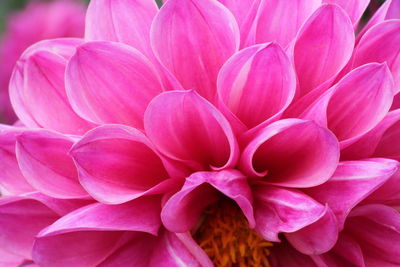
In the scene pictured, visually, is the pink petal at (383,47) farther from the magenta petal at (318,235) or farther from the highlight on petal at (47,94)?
the highlight on petal at (47,94)

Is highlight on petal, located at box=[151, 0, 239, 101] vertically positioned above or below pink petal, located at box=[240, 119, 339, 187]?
above

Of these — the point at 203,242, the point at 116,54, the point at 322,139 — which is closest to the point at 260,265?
the point at 203,242

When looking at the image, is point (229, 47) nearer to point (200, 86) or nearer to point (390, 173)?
point (200, 86)

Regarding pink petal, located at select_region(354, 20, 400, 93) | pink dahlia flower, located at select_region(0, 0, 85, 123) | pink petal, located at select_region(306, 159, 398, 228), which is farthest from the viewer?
pink dahlia flower, located at select_region(0, 0, 85, 123)

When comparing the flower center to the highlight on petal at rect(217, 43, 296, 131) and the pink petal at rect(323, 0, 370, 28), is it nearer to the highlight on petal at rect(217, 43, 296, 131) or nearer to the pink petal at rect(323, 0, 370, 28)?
the highlight on petal at rect(217, 43, 296, 131)

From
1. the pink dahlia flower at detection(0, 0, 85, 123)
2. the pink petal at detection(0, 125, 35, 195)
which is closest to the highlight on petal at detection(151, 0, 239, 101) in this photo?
the pink petal at detection(0, 125, 35, 195)
